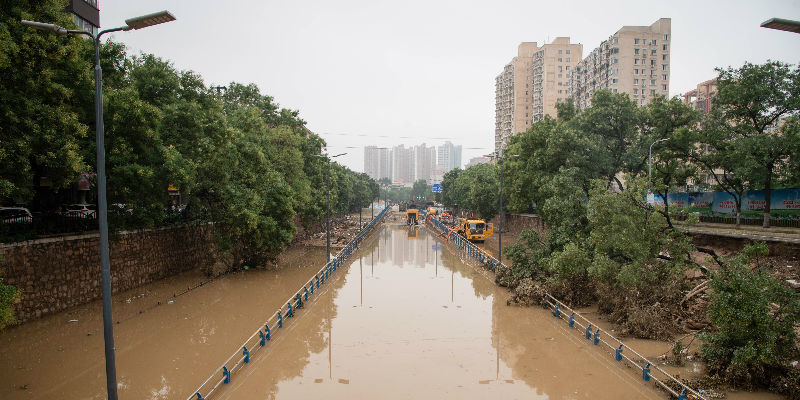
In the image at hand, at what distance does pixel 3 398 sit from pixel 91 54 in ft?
41.2

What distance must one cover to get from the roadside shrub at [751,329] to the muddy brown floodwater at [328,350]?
1.83m

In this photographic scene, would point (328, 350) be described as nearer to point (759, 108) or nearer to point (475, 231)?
point (759, 108)

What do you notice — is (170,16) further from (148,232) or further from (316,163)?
(316,163)

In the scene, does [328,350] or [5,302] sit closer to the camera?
[5,302]

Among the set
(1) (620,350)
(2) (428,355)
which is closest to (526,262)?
(1) (620,350)

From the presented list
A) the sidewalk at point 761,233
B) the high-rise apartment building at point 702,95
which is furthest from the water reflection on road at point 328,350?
the high-rise apartment building at point 702,95

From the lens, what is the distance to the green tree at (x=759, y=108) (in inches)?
869

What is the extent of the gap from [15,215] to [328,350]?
16.4m

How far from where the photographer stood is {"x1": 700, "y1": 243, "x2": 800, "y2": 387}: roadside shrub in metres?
10.2

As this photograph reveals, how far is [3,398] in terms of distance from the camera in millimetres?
10227

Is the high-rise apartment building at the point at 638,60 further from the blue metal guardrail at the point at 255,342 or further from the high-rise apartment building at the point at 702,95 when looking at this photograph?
the blue metal guardrail at the point at 255,342

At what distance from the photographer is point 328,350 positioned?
13.7m

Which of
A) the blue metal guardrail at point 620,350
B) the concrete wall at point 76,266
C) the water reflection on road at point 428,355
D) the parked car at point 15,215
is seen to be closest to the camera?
the blue metal guardrail at point 620,350

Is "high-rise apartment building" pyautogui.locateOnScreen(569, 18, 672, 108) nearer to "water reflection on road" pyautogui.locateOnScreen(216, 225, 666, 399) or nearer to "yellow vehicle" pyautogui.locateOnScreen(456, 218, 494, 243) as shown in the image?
"yellow vehicle" pyautogui.locateOnScreen(456, 218, 494, 243)
